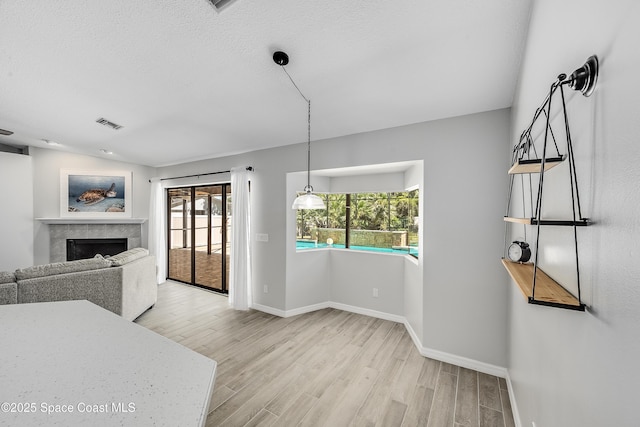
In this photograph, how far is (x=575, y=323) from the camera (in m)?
0.86

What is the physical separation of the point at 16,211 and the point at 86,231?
3.09ft

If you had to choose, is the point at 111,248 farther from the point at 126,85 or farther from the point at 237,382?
the point at 237,382

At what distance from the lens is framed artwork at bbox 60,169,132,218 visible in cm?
464

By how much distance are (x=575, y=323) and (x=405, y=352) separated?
225cm

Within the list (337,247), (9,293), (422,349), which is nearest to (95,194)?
(9,293)

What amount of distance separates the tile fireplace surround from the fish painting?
0.41 metres

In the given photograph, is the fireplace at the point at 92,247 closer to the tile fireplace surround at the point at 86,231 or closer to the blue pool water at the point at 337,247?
the tile fireplace surround at the point at 86,231

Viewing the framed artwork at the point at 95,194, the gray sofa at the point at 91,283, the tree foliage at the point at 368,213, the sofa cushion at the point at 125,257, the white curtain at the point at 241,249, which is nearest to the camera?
the gray sofa at the point at 91,283

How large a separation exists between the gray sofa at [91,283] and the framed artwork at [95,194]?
6.81 feet

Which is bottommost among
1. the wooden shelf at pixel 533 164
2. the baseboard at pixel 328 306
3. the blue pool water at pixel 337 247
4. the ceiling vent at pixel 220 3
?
the baseboard at pixel 328 306

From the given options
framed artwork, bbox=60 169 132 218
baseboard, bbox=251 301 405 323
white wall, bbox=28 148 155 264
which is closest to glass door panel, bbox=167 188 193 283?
framed artwork, bbox=60 169 132 218

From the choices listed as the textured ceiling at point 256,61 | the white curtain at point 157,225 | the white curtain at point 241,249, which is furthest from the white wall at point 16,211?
the white curtain at point 241,249

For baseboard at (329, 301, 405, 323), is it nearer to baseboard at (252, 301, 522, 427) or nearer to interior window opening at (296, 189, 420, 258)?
baseboard at (252, 301, 522, 427)

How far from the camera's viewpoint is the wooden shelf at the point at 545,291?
0.76 meters
